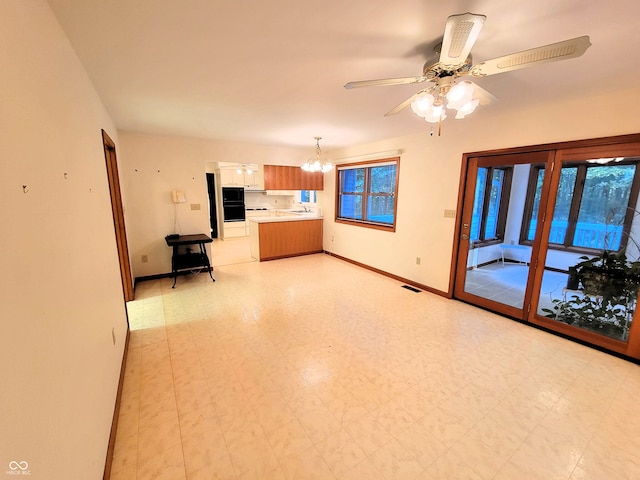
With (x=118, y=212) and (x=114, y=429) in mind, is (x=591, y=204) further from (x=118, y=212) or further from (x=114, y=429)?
(x=118, y=212)

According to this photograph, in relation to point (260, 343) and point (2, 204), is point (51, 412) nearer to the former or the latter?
point (2, 204)

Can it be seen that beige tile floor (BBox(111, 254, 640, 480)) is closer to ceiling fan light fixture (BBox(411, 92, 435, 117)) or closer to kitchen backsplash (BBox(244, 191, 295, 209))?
ceiling fan light fixture (BBox(411, 92, 435, 117))

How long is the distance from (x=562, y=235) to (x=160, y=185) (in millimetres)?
5421

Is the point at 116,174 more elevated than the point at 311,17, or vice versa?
the point at 311,17

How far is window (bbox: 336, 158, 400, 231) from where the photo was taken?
466 cm

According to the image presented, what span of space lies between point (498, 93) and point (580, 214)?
1.51 meters

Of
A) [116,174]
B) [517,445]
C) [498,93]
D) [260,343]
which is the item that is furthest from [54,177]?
[498,93]

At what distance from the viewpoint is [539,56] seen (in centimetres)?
125

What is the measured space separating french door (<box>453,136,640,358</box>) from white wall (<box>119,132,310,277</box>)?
13.5 feet

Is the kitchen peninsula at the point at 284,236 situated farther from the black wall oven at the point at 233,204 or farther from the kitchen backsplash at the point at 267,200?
the kitchen backsplash at the point at 267,200

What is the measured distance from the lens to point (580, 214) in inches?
105

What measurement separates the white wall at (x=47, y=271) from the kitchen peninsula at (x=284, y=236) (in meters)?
3.70

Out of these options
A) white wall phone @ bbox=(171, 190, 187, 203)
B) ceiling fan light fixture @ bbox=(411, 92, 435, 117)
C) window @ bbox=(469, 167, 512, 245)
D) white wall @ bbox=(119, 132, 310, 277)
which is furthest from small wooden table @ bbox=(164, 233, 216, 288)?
window @ bbox=(469, 167, 512, 245)

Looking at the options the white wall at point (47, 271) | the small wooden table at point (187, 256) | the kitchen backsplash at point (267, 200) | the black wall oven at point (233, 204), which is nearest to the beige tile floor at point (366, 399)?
the white wall at point (47, 271)
